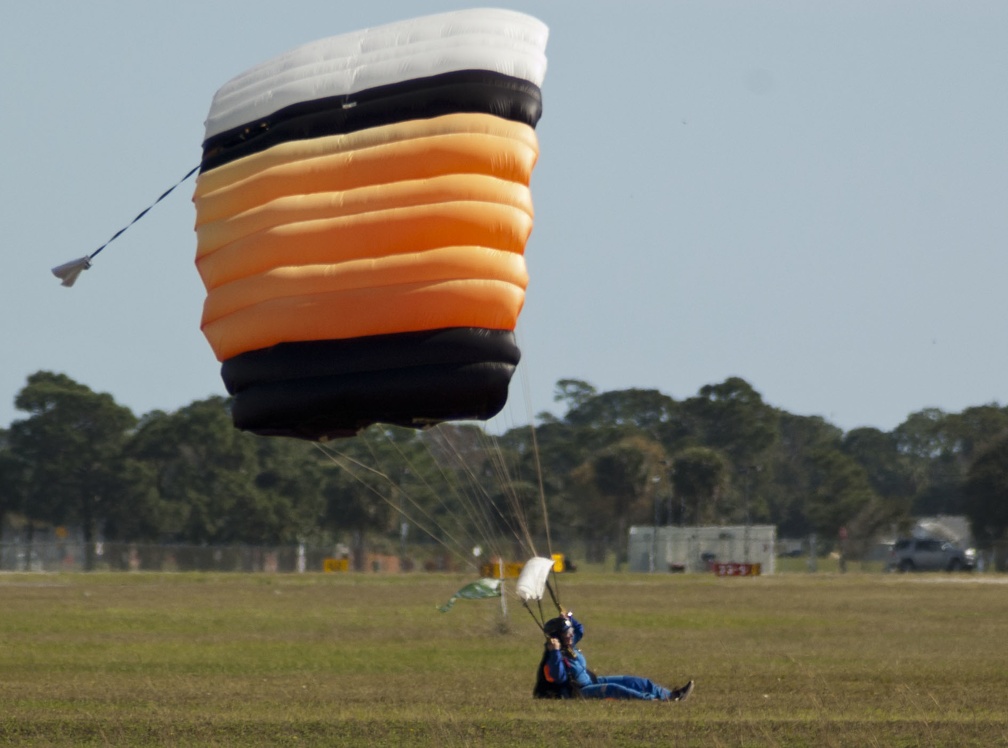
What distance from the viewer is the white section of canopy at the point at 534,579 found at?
15547mm

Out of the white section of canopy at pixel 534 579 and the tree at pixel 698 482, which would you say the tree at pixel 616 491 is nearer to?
the tree at pixel 698 482

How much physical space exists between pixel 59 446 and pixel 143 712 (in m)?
82.7

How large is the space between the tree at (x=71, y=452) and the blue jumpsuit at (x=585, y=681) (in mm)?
78969

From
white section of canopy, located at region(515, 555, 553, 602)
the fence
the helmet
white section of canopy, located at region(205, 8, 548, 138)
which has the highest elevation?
white section of canopy, located at region(205, 8, 548, 138)

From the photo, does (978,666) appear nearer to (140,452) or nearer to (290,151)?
(290,151)

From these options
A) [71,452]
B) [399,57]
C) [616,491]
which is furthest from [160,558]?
[399,57]

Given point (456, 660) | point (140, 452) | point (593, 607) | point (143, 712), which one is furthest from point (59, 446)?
point (143, 712)

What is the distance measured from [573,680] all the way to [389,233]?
546cm

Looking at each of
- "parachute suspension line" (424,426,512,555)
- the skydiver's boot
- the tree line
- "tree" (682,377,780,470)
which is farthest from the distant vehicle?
"parachute suspension line" (424,426,512,555)

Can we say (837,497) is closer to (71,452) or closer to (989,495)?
(989,495)

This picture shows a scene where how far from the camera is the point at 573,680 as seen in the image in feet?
54.0

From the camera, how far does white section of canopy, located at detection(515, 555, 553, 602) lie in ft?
51.0

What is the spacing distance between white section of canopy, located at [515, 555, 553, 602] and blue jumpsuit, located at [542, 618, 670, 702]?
733 mm

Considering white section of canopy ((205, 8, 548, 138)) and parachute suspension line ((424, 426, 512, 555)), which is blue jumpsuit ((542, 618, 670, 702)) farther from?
white section of canopy ((205, 8, 548, 138))
